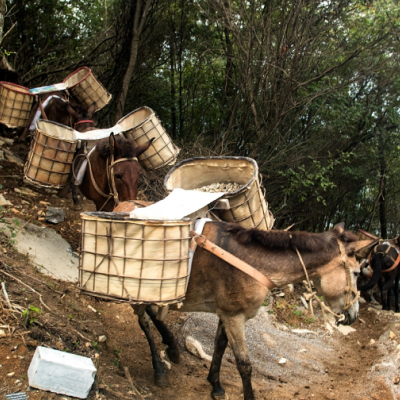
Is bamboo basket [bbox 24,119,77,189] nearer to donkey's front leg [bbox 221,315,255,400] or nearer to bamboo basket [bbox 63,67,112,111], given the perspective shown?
bamboo basket [bbox 63,67,112,111]

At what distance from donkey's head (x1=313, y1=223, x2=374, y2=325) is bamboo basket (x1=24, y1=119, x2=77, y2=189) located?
413 centimetres

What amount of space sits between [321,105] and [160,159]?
5.58 m

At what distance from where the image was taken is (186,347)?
5652 millimetres

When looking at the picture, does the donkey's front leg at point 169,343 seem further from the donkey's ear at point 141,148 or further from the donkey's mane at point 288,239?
the donkey's ear at point 141,148

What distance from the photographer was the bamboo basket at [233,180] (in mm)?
4320

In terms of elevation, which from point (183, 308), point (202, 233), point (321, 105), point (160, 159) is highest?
point (321, 105)

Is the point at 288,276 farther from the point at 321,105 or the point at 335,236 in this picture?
the point at 321,105

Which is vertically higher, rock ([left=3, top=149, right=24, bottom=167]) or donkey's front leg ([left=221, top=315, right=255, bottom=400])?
rock ([left=3, top=149, right=24, bottom=167])

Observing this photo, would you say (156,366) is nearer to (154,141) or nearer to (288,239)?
(288,239)

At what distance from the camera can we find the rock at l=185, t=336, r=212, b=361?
5.51 meters

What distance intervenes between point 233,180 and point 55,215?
3854mm

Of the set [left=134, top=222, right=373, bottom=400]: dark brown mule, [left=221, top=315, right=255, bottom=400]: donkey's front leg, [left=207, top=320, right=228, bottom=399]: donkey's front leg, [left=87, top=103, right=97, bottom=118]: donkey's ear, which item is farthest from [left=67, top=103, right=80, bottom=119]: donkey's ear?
[left=221, top=315, right=255, bottom=400]: donkey's front leg

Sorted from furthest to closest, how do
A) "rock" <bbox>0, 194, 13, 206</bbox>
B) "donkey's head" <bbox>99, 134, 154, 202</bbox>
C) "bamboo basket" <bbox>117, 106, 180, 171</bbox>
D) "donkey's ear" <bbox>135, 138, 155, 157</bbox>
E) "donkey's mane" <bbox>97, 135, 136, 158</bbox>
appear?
"rock" <bbox>0, 194, 13, 206</bbox> < "bamboo basket" <bbox>117, 106, 180, 171</bbox> < "donkey's ear" <bbox>135, 138, 155, 157</bbox> < "donkey's mane" <bbox>97, 135, 136, 158</bbox> < "donkey's head" <bbox>99, 134, 154, 202</bbox>

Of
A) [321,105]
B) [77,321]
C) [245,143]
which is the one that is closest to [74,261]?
[77,321]
